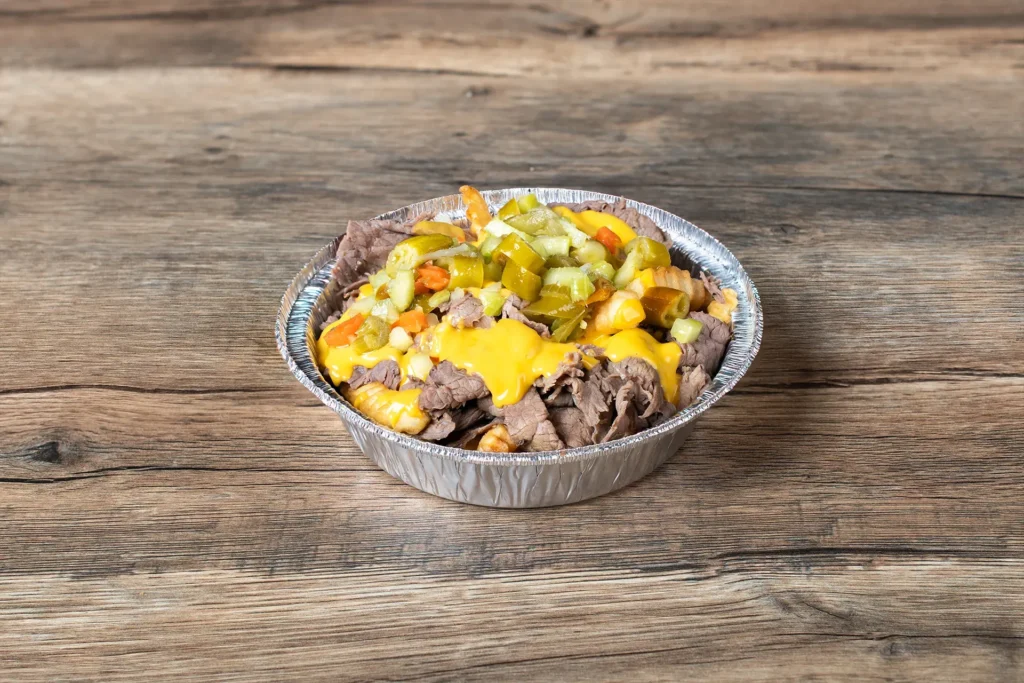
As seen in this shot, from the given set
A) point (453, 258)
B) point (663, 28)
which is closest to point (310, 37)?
point (663, 28)

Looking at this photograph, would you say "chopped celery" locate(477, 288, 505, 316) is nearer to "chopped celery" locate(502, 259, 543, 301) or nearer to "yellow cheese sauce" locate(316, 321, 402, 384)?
"chopped celery" locate(502, 259, 543, 301)

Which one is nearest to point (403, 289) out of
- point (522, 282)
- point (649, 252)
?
point (522, 282)

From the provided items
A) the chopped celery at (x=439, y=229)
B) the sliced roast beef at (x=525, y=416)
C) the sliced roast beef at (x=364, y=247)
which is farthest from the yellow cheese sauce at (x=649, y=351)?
the sliced roast beef at (x=364, y=247)

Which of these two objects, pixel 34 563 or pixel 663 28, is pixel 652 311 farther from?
pixel 663 28

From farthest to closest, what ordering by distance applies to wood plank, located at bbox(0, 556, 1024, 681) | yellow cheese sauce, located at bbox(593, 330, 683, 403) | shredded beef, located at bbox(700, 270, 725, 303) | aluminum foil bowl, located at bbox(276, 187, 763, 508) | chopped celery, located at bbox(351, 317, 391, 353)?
shredded beef, located at bbox(700, 270, 725, 303) → chopped celery, located at bbox(351, 317, 391, 353) → yellow cheese sauce, located at bbox(593, 330, 683, 403) → aluminum foil bowl, located at bbox(276, 187, 763, 508) → wood plank, located at bbox(0, 556, 1024, 681)

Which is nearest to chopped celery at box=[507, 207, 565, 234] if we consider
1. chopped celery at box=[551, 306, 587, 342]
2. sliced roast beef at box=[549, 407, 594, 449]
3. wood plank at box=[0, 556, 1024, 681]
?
chopped celery at box=[551, 306, 587, 342]

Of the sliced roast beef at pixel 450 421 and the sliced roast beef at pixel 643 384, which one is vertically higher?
the sliced roast beef at pixel 643 384

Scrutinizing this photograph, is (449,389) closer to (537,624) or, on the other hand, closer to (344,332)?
(344,332)

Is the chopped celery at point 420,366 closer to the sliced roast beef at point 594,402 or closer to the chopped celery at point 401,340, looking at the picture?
the chopped celery at point 401,340
